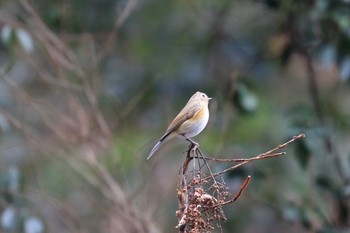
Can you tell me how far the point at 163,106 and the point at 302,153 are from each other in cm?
270

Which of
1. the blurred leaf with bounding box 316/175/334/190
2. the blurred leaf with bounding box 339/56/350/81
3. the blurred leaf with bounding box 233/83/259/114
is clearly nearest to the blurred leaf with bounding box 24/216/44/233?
the blurred leaf with bounding box 233/83/259/114

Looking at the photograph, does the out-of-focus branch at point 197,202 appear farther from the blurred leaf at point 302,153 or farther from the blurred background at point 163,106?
the blurred leaf at point 302,153

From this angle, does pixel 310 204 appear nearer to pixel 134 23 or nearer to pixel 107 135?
pixel 107 135

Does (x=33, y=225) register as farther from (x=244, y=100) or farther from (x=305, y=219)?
(x=305, y=219)

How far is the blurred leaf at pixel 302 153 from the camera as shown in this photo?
19.8 feet

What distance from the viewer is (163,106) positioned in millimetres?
8570

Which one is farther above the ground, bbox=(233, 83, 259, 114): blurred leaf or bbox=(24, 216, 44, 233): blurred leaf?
bbox=(233, 83, 259, 114): blurred leaf

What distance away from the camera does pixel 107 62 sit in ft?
30.7

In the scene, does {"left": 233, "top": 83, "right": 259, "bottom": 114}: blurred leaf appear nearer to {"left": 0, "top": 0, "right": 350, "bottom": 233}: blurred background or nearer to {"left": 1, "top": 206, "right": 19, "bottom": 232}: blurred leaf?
{"left": 0, "top": 0, "right": 350, "bottom": 233}: blurred background

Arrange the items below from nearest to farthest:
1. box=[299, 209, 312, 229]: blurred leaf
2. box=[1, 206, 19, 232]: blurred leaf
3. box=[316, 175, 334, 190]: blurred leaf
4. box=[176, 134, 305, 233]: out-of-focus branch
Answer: box=[176, 134, 305, 233]: out-of-focus branch < box=[1, 206, 19, 232]: blurred leaf < box=[299, 209, 312, 229]: blurred leaf < box=[316, 175, 334, 190]: blurred leaf

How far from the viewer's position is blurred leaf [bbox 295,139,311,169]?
602cm

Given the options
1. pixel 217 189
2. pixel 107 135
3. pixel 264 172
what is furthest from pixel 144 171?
pixel 217 189

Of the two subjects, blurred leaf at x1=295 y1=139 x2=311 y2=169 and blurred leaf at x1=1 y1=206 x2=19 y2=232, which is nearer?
blurred leaf at x1=1 y1=206 x2=19 y2=232

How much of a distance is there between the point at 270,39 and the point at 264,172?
5.97 feet
